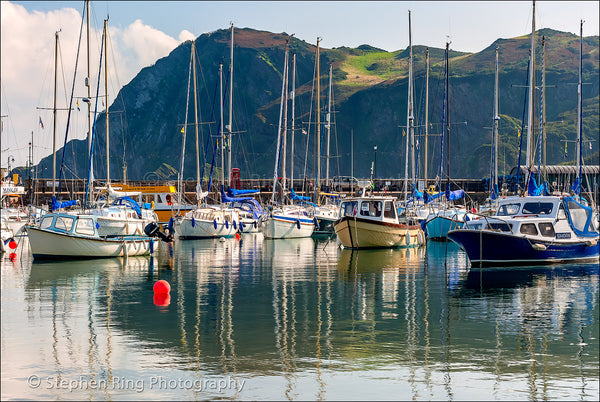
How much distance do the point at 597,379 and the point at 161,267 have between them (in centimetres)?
2545

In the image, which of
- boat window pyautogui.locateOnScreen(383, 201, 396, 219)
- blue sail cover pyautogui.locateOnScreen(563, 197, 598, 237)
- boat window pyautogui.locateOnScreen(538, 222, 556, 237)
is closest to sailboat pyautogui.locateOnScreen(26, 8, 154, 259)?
boat window pyautogui.locateOnScreen(383, 201, 396, 219)

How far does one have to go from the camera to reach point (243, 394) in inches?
579

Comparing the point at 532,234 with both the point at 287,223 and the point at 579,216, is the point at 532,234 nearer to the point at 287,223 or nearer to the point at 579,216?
the point at 579,216

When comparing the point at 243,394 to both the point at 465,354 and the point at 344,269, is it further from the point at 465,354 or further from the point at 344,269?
the point at 344,269

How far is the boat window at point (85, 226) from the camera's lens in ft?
132

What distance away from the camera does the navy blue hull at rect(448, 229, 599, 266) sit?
3656 centimetres

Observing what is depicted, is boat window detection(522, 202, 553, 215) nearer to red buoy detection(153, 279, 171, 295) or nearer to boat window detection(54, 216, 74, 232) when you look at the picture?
red buoy detection(153, 279, 171, 295)

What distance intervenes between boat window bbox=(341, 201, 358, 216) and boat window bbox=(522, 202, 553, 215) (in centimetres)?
1193

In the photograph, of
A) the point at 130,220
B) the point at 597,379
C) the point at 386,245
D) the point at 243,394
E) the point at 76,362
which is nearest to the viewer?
the point at 243,394

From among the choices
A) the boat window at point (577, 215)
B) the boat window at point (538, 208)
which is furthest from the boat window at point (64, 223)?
the boat window at point (577, 215)

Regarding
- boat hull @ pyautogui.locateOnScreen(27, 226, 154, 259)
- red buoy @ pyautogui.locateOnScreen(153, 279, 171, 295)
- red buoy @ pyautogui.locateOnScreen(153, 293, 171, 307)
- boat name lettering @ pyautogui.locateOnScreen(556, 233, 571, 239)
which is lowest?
red buoy @ pyautogui.locateOnScreen(153, 293, 171, 307)

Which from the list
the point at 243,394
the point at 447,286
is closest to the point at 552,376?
the point at 243,394

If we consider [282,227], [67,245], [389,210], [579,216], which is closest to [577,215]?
[579,216]

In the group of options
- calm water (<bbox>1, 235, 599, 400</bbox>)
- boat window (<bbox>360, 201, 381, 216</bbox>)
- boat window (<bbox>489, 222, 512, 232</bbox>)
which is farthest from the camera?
boat window (<bbox>360, 201, 381, 216</bbox>)
